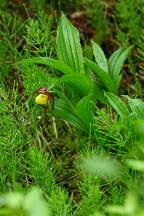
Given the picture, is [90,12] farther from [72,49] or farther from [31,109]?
[31,109]

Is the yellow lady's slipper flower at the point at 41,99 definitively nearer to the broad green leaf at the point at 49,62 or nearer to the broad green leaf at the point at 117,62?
the broad green leaf at the point at 49,62

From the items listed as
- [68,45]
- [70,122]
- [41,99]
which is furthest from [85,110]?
[68,45]

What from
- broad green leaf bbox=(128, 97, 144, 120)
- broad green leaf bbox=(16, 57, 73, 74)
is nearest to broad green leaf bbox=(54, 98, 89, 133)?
broad green leaf bbox=(16, 57, 73, 74)

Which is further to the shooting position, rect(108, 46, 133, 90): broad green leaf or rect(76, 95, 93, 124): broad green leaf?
rect(108, 46, 133, 90): broad green leaf

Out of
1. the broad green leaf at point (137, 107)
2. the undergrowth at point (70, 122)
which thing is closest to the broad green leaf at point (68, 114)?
the undergrowth at point (70, 122)

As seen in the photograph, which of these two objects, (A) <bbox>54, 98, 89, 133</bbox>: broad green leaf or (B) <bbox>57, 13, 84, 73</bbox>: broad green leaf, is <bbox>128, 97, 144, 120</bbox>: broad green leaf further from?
(B) <bbox>57, 13, 84, 73</bbox>: broad green leaf
